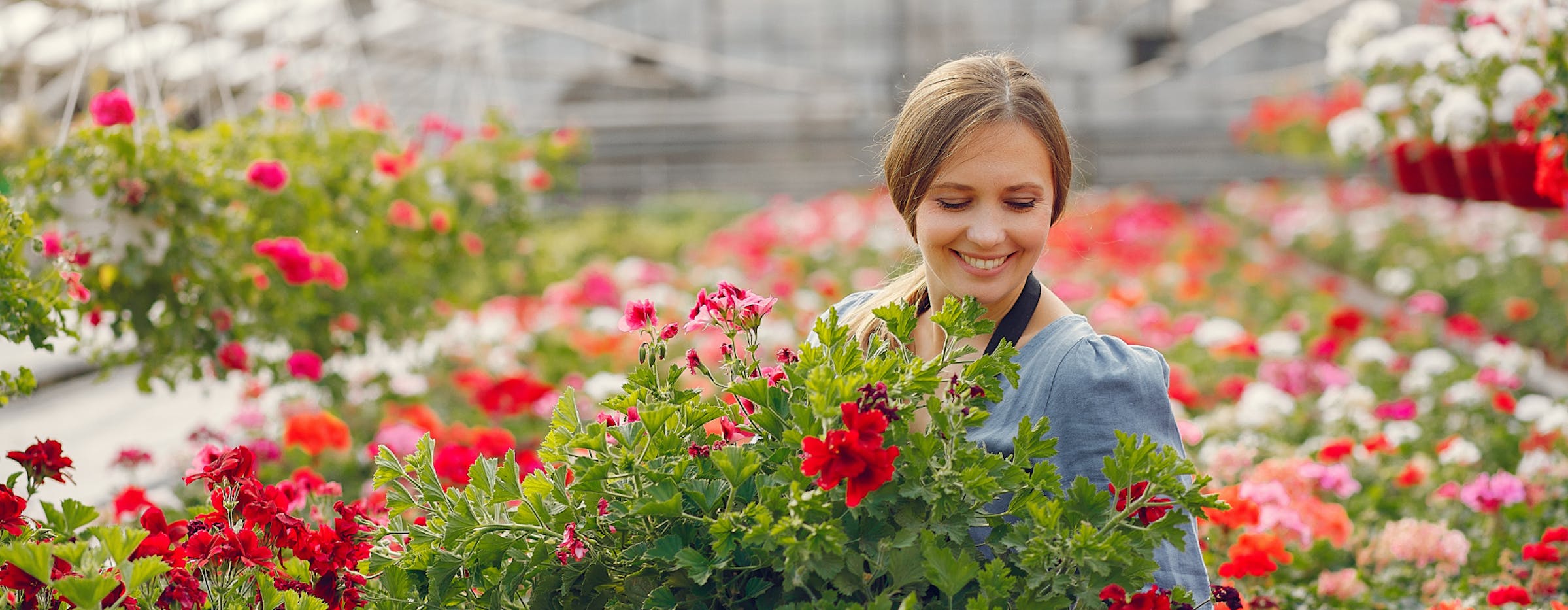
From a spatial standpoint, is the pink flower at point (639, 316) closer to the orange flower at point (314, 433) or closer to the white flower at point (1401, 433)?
the orange flower at point (314, 433)

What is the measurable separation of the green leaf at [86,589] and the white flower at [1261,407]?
3.56m

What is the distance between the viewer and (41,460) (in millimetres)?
1585

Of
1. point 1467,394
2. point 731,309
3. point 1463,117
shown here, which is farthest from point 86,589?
point 1467,394

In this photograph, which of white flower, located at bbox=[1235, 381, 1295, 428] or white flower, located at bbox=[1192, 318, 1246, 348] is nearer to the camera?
white flower, located at bbox=[1235, 381, 1295, 428]

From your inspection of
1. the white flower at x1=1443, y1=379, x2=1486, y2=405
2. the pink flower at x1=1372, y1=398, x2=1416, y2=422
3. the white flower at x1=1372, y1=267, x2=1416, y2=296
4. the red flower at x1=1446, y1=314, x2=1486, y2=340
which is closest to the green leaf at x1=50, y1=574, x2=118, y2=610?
the pink flower at x1=1372, y1=398, x2=1416, y2=422

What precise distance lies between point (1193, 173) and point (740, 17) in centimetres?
771

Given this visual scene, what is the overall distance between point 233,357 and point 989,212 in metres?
2.56

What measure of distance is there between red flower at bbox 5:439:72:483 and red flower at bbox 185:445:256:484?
23cm

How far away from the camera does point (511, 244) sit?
19.4 feet

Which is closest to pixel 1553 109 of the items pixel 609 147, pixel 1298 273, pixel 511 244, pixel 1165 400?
pixel 1165 400

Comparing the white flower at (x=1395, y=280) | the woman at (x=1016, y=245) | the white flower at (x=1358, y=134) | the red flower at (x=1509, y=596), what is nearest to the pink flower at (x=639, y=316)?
the woman at (x=1016, y=245)

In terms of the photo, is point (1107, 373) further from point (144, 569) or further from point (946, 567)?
point (144, 569)

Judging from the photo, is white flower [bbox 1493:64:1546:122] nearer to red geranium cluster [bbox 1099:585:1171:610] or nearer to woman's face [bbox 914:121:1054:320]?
woman's face [bbox 914:121:1054:320]

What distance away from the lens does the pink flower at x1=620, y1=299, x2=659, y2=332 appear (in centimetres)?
140
